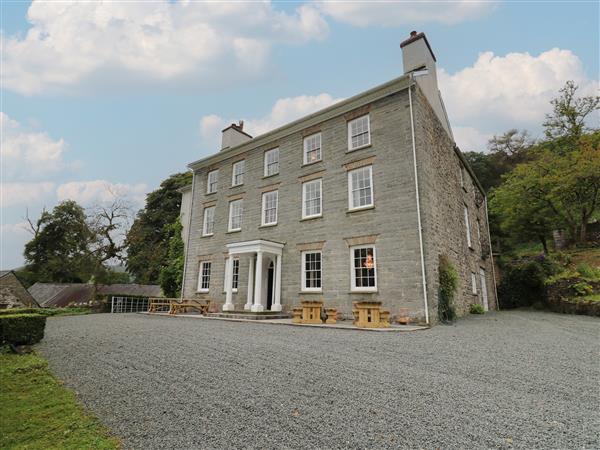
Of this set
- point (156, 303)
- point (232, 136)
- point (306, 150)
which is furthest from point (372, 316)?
point (232, 136)

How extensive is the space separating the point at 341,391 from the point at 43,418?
3.54 m

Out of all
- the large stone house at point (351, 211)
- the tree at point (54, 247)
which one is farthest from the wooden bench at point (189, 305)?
the tree at point (54, 247)

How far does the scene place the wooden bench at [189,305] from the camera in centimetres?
1623

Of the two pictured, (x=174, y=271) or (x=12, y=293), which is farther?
(x=12, y=293)

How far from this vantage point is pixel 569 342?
7480 mm

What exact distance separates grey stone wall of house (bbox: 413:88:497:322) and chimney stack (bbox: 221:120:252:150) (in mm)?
11605

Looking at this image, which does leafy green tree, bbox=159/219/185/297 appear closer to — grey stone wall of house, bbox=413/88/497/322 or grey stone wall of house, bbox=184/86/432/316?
grey stone wall of house, bbox=184/86/432/316

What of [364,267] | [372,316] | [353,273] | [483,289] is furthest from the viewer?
[483,289]

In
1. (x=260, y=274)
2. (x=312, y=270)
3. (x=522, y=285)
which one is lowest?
(x=522, y=285)

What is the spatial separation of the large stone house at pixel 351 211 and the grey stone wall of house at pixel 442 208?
6cm

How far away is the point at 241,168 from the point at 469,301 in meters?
13.9

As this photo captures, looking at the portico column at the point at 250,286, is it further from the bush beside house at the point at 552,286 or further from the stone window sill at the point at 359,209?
the bush beside house at the point at 552,286

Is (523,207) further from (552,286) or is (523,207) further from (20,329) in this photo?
(20,329)

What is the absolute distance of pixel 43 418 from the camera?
12.3 ft
